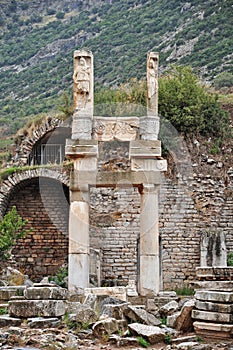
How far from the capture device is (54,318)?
548 inches

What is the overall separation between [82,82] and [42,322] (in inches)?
330

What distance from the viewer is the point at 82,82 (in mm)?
20172

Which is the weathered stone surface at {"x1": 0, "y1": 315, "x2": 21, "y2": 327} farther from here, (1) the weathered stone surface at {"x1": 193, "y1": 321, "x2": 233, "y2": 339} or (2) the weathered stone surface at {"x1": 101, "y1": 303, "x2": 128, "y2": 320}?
(1) the weathered stone surface at {"x1": 193, "y1": 321, "x2": 233, "y2": 339}

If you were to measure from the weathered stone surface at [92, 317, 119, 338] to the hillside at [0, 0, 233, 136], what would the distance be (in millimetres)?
32042

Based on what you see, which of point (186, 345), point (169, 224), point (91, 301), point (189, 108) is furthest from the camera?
point (189, 108)

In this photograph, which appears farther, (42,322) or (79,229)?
(79,229)

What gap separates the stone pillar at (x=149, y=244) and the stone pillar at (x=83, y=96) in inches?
87.5

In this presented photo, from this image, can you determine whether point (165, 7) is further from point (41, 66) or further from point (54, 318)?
point (54, 318)

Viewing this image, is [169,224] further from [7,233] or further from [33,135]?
[33,135]

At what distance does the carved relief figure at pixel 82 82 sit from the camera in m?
20.2

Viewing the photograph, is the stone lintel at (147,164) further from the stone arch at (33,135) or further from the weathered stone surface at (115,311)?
the stone arch at (33,135)

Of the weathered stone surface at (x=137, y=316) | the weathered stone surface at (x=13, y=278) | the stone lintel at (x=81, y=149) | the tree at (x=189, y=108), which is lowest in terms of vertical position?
the weathered stone surface at (x=137, y=316)

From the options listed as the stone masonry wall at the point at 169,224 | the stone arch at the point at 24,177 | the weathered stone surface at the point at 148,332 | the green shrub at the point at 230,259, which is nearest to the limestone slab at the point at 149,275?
the stone masonry wall at the point at 169,224

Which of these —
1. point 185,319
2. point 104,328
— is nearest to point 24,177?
point 185,319
